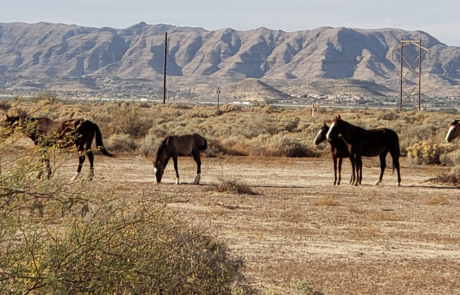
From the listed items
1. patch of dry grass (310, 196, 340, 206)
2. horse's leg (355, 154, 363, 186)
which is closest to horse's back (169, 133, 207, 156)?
horse's leg (355, 154, 363, 186)

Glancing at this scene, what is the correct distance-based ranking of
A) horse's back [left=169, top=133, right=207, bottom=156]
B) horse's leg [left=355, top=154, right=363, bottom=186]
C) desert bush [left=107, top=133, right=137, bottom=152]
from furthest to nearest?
desert bush [left=107, top=133, right=137, bottom=152] < horse's leg [left=355, top=154, right=363, bottom=186] < horse's back [left=169, top=133, right=207, bottom=156]

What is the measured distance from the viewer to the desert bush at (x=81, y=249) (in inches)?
223

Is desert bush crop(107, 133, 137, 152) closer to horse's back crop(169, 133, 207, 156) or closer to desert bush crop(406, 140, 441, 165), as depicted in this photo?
horse's back crop(169, 133, 207, 156)

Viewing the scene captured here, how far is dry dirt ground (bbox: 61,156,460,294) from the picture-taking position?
10664mm

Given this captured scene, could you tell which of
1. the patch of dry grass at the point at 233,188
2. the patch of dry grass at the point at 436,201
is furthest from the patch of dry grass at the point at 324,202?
the patch of dry grass at the point at 436,201

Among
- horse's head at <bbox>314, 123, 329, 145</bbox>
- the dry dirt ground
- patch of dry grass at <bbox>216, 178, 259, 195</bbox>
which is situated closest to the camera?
the dry dirt ground

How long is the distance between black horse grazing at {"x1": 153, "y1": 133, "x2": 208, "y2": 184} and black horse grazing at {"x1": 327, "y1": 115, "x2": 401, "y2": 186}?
12.7ft

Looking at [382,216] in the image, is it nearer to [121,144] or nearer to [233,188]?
[233,188]

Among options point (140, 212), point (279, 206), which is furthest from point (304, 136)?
point (140, 212)

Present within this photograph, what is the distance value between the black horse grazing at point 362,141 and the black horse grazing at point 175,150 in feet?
12.7

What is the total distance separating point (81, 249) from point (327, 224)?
965cm

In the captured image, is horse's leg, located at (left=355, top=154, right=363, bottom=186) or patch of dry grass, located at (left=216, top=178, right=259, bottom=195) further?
horse's leg, located at (left=355, top=154, right=363, bottom=186)

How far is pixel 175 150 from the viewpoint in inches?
818

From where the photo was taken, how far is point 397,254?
40.4 ft
